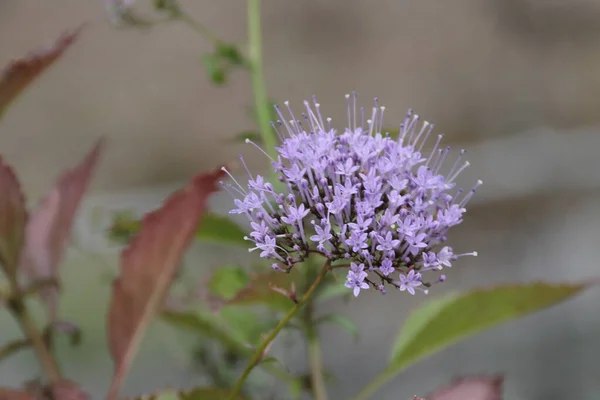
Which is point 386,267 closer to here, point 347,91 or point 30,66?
point 30,66

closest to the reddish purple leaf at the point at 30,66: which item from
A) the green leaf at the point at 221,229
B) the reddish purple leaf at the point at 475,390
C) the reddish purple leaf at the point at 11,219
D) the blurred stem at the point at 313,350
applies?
the reddish purple leaf at the point at 11,219

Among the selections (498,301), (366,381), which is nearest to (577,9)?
(366,381)

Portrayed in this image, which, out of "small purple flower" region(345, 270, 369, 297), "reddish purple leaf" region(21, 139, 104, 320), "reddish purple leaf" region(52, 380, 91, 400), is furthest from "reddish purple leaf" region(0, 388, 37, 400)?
"small purple flower" region(345, 270, 369, 297)

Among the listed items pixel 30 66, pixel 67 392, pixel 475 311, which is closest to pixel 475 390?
pixel 475 311

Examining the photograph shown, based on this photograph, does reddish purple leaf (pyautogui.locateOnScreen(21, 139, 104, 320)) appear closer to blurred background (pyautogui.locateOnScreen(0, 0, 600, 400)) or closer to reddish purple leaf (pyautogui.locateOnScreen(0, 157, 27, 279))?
reddish purple leaf (pyautogui.locateOnScreen(0, 157, 27, 279))

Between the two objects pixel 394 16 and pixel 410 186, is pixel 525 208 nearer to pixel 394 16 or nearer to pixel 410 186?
pixel 394 16

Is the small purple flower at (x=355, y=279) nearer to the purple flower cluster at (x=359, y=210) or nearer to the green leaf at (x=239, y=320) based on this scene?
the purple flower cluster at (x=359, y=210)
